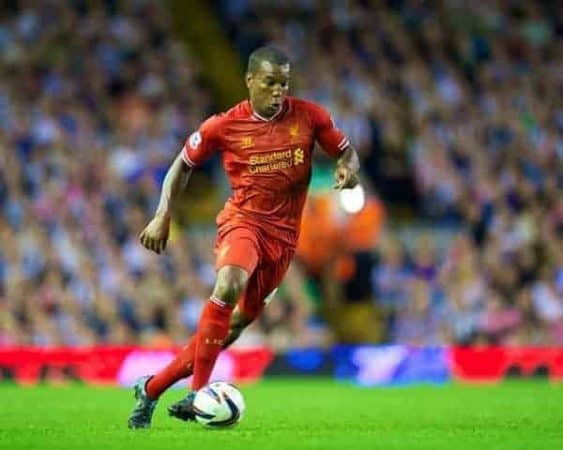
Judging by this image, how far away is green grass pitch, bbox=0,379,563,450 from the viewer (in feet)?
30.7

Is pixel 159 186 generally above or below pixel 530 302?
above

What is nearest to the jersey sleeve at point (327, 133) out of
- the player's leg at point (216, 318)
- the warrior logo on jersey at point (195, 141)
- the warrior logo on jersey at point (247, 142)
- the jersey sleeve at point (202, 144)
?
the warrior logo on jersey at point (247, 142)

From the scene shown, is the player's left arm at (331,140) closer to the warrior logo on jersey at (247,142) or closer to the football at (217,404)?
the warrior logo on jersey at (247,142)

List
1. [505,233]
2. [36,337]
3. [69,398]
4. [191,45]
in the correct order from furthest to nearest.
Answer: [191,45], [505,233], [36,337], [69,398]

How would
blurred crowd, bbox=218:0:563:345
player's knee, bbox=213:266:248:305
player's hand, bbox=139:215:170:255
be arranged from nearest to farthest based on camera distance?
player's knee, bbox=213:266:248:305 < player's hand, bbox=139:215:170:255 < blurred crowd, bbox=218:0:563:345

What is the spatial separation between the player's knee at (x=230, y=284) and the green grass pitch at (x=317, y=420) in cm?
85

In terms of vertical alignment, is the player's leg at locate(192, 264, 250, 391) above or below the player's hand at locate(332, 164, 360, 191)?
below

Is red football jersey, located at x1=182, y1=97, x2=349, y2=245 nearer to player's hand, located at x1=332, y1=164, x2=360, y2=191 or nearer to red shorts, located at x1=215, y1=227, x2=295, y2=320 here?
red shorts, located at x1=215, y1=227, x2=295, y2=320

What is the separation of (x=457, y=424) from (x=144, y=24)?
12.4 m

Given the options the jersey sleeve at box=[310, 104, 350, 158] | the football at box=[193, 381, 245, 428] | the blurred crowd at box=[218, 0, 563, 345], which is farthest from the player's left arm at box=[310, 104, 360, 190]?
the blurred crowd at box=[218, 0, 563, 345]

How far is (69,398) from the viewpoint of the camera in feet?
48.8

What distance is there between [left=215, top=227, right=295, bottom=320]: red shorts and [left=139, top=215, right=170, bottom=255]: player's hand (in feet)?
1.19

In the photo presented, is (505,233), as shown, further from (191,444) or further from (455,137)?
(191,444)

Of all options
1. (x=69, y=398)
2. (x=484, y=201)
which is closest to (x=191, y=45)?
(x=484, y=201)
